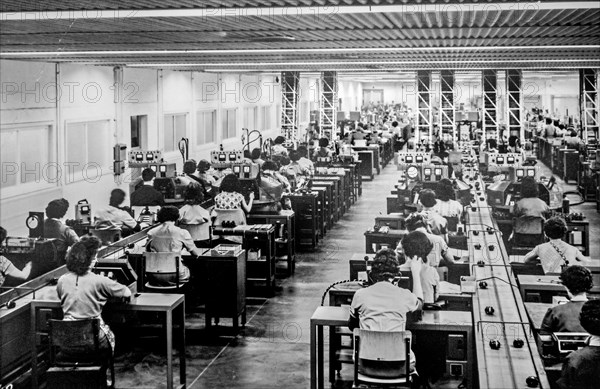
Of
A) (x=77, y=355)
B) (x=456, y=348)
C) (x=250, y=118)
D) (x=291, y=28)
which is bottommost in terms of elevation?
(x=456, y=348)

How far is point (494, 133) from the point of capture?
988 inches

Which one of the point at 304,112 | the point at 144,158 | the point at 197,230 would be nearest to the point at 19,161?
the point at 144,158

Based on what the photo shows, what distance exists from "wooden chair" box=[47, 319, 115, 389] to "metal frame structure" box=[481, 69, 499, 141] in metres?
21.1

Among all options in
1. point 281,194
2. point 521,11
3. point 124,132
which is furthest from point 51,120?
point 521,11

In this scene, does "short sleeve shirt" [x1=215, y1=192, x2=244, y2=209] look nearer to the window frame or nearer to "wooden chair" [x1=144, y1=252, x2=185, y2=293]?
"wooden chair" [x1=144, y1=252, x2=185, y2=293]

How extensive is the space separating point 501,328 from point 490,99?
21126mm

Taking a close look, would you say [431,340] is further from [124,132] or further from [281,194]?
[124,132]

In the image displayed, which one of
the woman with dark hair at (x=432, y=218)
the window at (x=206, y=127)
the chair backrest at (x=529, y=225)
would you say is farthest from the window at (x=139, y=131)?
the woman with dark hair at (x=432, y=218)

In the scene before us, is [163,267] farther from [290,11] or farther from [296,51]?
[296,51]

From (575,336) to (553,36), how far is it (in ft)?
19.2

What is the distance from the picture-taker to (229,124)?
25938 mm

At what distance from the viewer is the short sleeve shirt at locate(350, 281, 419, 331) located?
4.65m

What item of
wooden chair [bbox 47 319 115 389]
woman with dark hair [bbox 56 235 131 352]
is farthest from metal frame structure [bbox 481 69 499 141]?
wooden chair [bbox 47 319 115 389]

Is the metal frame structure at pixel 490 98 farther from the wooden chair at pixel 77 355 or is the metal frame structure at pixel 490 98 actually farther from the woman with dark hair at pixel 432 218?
the wooden chair at pixel 77 355
